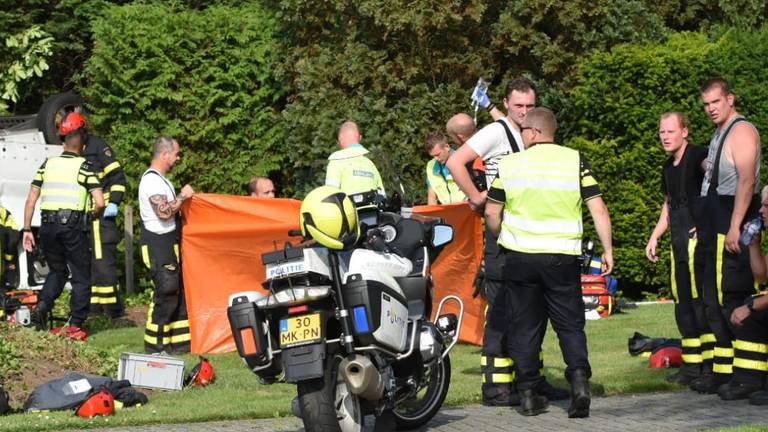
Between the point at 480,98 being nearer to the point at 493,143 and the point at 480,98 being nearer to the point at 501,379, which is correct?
the point at 493,143

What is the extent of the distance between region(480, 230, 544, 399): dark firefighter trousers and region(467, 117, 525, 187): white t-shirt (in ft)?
1.93

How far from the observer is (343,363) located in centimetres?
A: 823

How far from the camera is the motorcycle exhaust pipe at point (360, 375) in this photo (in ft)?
26.7

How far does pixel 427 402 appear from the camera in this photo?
369 inches

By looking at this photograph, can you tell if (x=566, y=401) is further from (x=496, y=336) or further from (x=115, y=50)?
(x=115, y=50)

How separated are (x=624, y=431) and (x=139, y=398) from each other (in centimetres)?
368

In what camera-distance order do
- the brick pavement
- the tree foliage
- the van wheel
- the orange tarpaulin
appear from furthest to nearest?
the van wheel → the tree foliage → the orange tarpaulin → the brick pavement

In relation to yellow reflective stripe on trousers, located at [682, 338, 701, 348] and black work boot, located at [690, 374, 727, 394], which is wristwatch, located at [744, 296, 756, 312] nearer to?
black work boot, located at [690, 374, 727, 394]

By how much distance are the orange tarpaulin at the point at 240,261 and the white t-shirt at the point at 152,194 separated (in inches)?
9.1

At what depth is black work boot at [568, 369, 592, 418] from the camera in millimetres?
9359

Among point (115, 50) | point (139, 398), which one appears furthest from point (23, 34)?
point (139, 398)

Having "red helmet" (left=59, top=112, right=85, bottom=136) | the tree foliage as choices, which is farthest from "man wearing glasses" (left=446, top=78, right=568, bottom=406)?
the tree foliage

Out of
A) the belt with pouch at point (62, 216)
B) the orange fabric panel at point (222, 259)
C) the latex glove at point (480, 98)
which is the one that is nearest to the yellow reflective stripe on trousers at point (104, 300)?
the belt with pouch at point (62, 216)

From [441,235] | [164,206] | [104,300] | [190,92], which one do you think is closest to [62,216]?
[164,206]
